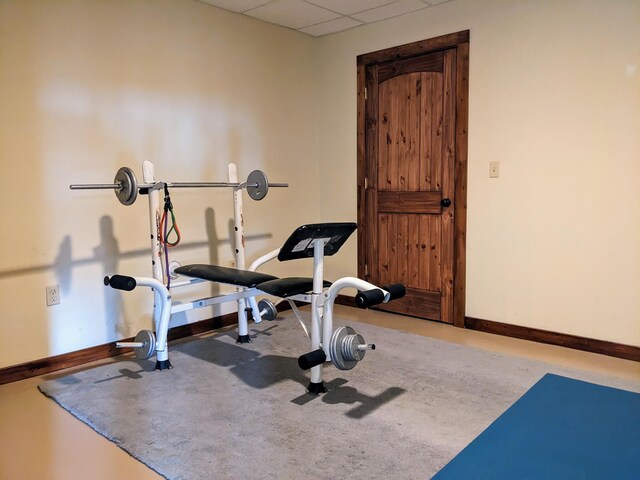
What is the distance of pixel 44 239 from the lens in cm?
297

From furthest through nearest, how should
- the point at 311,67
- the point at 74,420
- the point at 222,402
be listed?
the point at 311,67 → the point at 222,402 → the point at 74,420

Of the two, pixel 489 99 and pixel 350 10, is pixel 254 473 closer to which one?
pixel 489 99

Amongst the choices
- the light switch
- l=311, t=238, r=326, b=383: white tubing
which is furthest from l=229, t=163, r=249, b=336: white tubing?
the light switch

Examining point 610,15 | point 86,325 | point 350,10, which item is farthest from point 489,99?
point 86,325

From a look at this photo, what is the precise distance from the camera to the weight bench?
2.42 m

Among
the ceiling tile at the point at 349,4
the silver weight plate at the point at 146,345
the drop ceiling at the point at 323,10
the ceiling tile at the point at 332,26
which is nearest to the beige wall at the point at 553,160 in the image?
the drop ceiling at the point at 323,10

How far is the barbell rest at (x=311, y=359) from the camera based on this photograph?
235cm

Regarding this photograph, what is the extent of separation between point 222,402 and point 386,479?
3.33 feet

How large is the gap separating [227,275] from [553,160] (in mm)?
2242

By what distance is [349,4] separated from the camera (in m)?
3.72

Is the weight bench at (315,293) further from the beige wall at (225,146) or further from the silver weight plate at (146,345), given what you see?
the beige wall at (225,146)

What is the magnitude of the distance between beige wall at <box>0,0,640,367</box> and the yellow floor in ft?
0.75

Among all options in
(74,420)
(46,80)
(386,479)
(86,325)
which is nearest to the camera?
(386,479)

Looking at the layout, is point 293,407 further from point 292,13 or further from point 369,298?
point 292,13
